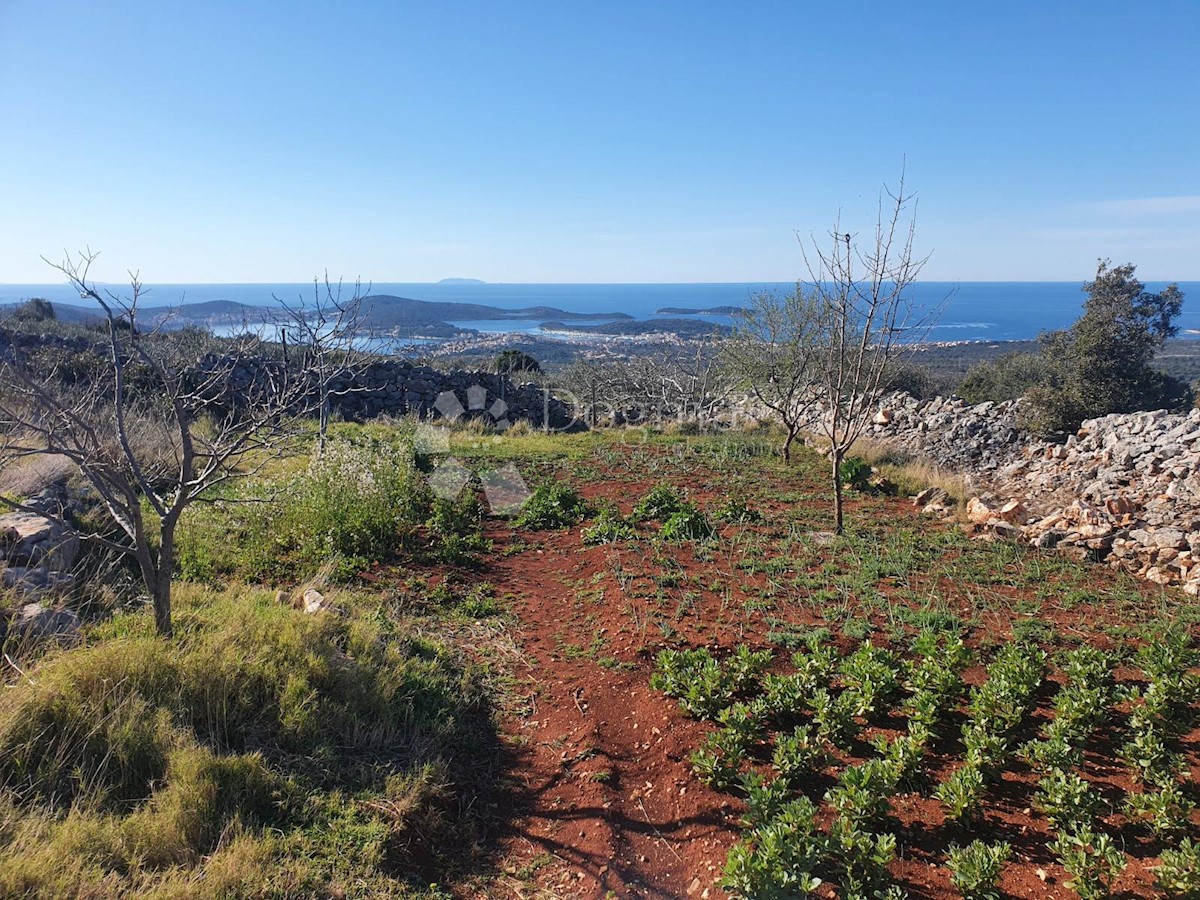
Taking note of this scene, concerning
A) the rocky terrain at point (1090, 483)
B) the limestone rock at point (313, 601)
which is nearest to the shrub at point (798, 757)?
the limestone rock at point (313, 601)

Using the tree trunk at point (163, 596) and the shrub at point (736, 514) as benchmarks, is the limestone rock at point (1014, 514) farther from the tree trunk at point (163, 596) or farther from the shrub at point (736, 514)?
the tree trunk at point (163, 596)

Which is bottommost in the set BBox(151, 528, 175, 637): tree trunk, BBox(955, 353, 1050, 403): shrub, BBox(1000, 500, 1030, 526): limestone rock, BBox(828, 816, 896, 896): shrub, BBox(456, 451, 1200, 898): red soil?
BBox(456, 451, 1200, 898): red soil

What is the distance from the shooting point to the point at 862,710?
11.9 feet

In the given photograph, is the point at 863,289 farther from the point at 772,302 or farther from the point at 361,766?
the point at 772,302

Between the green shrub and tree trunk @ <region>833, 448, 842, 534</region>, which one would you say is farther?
tree trunk @ <region>833, 448, 842, 534</region>

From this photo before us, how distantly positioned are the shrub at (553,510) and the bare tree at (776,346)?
6.02 metres

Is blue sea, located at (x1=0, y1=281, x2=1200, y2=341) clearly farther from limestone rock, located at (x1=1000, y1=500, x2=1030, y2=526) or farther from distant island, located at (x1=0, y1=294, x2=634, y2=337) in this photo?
limestone rock, located at (x1=1000, y1=500, x2=1030, y2=526)

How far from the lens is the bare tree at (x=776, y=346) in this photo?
13.1m

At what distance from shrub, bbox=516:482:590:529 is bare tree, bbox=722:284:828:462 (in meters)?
6.02

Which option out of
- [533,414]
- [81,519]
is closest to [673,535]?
[81,519]

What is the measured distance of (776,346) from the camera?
539 inches

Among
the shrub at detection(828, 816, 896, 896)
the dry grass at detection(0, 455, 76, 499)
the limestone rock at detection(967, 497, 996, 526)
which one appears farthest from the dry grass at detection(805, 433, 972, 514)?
the dry grass at detection(0, 455, 76, 499)

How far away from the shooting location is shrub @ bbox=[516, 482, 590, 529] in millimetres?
7594

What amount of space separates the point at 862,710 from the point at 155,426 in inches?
392
